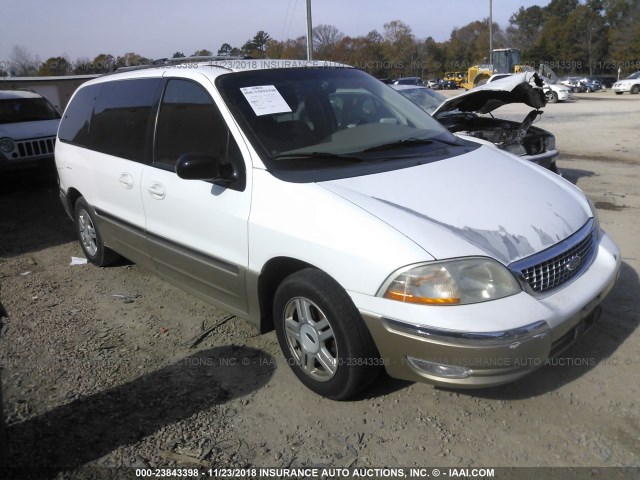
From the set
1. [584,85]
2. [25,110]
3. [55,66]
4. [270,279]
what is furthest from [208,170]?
[584,85]

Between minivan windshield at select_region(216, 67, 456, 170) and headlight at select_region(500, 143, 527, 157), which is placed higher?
minivan windshield at select_region(216, 67, 456, 170)

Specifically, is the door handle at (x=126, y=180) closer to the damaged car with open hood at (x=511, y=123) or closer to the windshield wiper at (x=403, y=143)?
the windshield wiper at (x=403, y=143)

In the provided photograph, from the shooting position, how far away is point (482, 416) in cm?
301

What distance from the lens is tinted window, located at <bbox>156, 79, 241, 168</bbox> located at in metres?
3.57

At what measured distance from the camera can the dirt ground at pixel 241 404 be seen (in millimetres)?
2783

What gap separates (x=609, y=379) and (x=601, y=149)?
9.66 m

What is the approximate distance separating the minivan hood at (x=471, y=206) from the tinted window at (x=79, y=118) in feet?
10.2

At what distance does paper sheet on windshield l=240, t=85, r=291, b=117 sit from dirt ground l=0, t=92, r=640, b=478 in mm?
1571

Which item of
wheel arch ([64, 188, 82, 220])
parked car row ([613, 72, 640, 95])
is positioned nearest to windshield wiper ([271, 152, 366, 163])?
wheel arch ([64, 188, 82, 220])

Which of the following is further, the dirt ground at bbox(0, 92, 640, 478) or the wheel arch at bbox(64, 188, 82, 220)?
the wheel arch at bbox(64, 188, 82, 220)

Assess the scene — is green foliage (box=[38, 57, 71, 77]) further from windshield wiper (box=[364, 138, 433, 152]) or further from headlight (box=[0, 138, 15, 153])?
windshield wiper (box=[364, 138, 433, 152])

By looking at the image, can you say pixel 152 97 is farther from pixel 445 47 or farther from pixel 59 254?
pixel 445 47

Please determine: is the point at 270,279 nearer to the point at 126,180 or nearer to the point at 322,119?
the point at 322,119

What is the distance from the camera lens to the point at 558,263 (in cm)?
295
